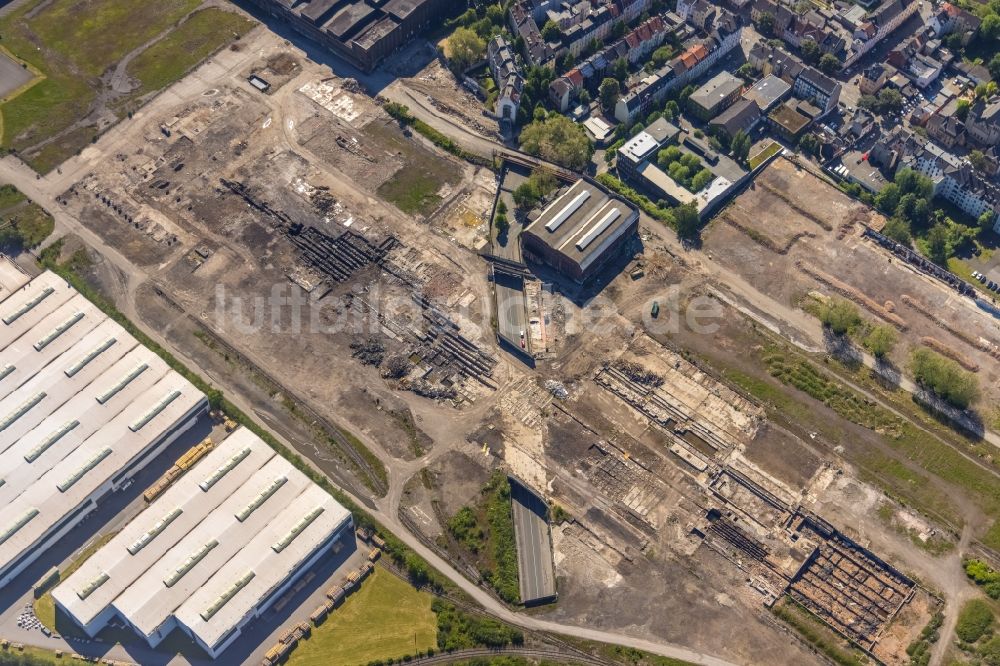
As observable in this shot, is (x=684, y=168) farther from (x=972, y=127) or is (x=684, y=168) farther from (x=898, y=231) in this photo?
(x=972, y=127)

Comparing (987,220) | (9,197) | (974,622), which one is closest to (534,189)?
(987,220)

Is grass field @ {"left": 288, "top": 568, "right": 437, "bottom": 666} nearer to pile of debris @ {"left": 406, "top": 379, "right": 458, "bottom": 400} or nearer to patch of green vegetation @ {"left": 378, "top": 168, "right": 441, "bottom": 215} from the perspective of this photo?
pile of debris @ {"left": 406, "top": 379, "right": 458, "bottom": 400}

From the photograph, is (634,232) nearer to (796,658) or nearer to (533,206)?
(533,206)

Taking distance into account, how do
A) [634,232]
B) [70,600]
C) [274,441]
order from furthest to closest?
1. [634,232]
2. [274,441]
3. [70,600]

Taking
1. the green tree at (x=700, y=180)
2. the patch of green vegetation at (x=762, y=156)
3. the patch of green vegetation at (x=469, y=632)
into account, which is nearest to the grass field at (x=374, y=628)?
the patch of green vegetation at (x=469, y=632)

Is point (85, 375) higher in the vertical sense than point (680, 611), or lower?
lower

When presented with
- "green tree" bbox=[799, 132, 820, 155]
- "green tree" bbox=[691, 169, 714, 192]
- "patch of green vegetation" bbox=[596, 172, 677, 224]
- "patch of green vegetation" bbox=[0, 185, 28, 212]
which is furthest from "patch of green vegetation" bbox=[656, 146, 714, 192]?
"patch of green vegetation" bbox=[0, 185, 28, 212]

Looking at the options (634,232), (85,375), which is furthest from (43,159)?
(634,232)
